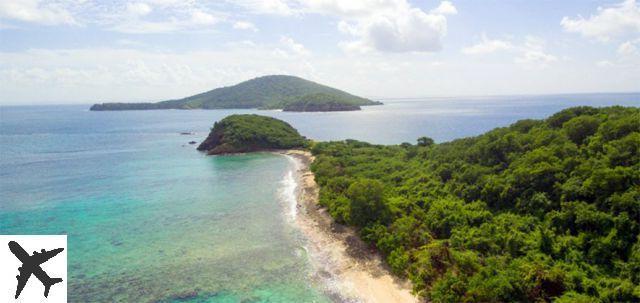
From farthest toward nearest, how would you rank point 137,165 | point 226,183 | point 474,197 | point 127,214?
point 137,165, point 226,183, point 127,214, point 474,197

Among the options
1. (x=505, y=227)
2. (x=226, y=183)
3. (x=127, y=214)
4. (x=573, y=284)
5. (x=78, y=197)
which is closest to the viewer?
(x=573, y=284)

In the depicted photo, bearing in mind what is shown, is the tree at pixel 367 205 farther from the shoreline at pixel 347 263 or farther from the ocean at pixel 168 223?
the ocean at pixel 168 223

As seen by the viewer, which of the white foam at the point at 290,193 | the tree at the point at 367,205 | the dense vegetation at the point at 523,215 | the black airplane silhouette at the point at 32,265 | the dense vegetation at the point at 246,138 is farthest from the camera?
the dense vegetation at the point at 246,138

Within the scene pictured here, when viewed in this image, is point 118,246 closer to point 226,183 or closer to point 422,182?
point 226,183

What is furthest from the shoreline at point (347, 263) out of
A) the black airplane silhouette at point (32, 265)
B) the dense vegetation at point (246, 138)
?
the dense vegetation at point (246, 138)

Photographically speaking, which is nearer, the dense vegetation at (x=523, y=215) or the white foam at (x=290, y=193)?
the dense vegetation at (x=523, y=215)

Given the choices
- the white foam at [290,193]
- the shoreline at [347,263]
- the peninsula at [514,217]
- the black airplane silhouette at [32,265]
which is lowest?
the shoreline at [347,263]

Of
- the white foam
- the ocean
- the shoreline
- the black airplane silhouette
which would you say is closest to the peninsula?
the shoreline

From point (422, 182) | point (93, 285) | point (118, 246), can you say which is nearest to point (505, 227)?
point (422, 182)
